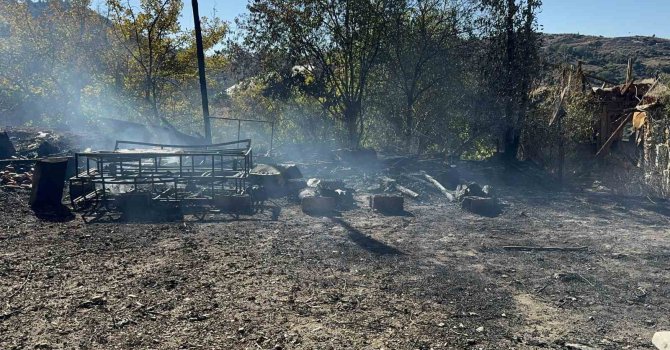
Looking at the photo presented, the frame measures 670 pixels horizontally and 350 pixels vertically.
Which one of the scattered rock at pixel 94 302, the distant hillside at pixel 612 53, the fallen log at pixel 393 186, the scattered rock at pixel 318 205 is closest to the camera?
the scattered rock at pixel 94 302

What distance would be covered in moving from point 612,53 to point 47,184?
4892 cm

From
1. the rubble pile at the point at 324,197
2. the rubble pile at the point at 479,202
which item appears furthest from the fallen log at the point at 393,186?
the rubble pile at the point at 324,197

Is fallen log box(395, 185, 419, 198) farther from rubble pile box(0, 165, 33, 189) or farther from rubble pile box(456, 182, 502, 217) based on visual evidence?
rubble pile box(0, 165, 33, 189)

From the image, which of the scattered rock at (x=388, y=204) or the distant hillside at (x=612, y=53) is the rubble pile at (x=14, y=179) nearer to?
the scattered rock at (x=388, y=204)

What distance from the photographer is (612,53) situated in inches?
1747

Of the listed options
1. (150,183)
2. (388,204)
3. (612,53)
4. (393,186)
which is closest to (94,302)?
(150,183)

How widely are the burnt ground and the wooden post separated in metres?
0.85

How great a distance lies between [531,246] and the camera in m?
7.47

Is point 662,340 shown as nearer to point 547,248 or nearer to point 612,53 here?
point 547,248

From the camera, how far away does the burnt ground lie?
4.48 meters

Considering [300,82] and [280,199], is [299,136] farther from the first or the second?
[280,199]

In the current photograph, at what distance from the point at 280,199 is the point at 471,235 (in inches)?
192

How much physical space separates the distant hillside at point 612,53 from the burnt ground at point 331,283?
98.7 feet

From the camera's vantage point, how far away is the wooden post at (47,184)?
380 inches
